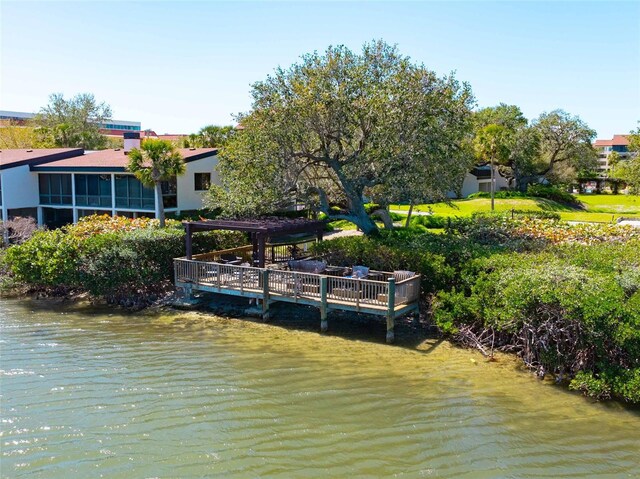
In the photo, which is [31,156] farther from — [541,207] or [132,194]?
[541,207]

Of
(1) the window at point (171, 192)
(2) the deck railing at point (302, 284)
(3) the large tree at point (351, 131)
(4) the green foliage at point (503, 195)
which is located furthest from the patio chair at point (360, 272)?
(4) the green foliage at point (503, 195)

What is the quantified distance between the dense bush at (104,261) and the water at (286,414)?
4.02m

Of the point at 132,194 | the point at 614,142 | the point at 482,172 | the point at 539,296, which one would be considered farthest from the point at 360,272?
the point at 614,142

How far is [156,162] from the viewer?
1027 inches

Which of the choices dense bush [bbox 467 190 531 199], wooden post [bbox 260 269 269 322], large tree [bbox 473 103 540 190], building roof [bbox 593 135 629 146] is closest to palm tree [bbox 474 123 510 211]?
large tree [bbox 473 103 540 190]

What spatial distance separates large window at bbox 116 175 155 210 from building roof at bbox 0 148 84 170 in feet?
22.0

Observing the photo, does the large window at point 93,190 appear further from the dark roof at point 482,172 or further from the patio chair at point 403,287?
the dark roof at point 482,172

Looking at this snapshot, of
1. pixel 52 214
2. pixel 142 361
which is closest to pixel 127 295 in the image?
pixel 142 361

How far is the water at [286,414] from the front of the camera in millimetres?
10570

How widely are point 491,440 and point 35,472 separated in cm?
846

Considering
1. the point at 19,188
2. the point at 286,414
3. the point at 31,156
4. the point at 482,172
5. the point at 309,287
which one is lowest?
the point at 286,414

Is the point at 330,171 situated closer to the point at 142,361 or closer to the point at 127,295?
the point at 127,295

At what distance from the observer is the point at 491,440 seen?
11547mm

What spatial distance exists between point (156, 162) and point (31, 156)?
16798mm
